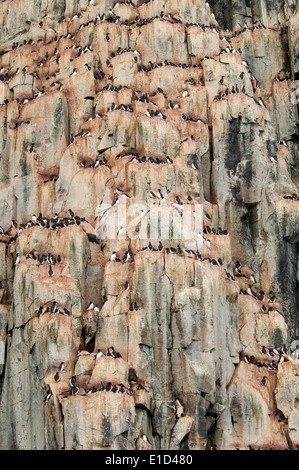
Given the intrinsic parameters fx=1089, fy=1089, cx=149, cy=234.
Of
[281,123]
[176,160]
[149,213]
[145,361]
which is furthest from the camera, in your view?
[281,123]

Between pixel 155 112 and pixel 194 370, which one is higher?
pixel 155 112

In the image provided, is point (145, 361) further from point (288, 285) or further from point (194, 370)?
point (288, 285)

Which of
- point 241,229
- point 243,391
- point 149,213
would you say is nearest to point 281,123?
point 241,229

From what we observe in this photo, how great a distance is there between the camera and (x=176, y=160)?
57.7 m

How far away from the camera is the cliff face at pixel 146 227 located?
5056 centimetres

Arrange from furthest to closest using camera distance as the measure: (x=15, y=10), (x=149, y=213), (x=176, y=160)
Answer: (x=15, y=10) < (x=176, y=160) < (x=149, y=213)

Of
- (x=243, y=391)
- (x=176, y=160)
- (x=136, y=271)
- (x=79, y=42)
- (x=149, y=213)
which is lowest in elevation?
(x=243, y=391)

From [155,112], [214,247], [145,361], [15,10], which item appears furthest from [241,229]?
[15,10]

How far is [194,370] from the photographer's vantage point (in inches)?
1996

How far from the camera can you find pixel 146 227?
53.8 m

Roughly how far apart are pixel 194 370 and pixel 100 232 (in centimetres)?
952

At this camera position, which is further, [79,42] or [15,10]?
[15,10]

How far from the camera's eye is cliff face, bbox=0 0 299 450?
166 ft

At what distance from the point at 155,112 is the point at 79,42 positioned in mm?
9579
